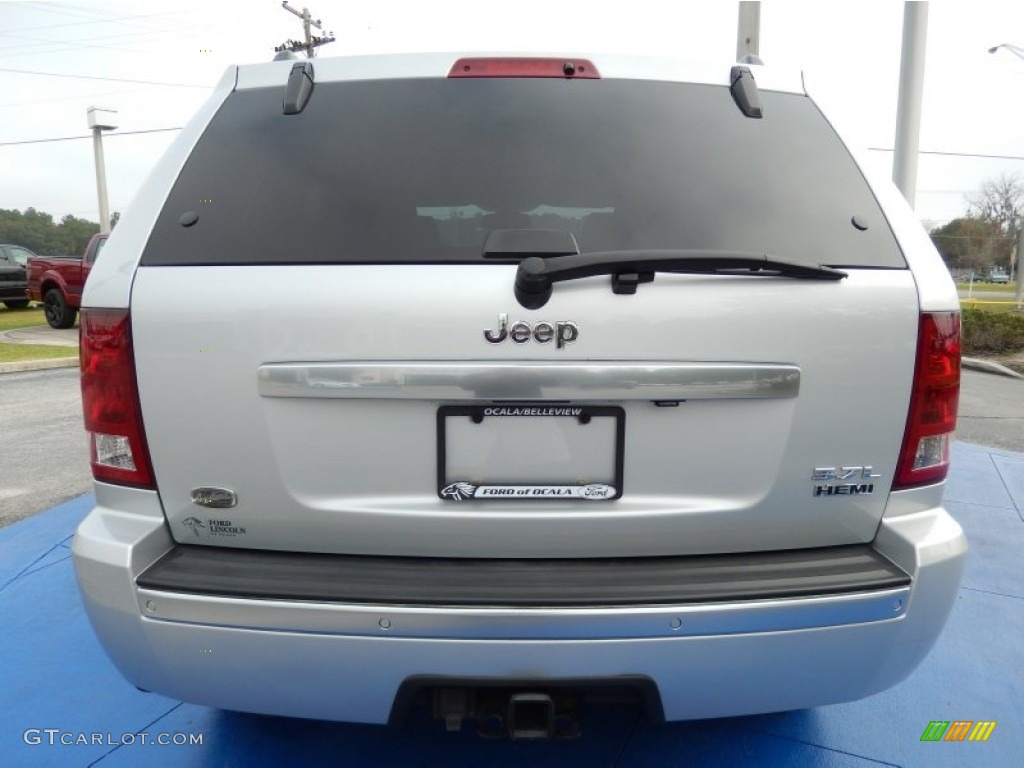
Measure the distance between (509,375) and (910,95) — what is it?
25.6 feet

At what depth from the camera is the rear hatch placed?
1.57 meters

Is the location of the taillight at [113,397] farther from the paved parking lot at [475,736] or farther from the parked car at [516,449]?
the paved parking lot at [475,736]

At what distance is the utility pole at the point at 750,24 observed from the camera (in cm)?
832

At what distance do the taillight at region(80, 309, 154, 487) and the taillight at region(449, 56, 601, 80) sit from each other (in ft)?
3.52

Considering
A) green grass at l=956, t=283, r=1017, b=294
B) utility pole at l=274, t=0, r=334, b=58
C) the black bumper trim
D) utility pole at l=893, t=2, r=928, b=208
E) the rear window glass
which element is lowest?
green grass at l=956, t=283, r=1017, b=294

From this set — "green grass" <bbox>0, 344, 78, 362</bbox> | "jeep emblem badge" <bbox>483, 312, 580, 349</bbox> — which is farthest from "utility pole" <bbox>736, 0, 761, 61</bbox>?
"green grass" <bbox>0, 344, 78, 362</bbox>

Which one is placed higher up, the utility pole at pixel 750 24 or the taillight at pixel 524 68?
the utility pole at pixel 750 24

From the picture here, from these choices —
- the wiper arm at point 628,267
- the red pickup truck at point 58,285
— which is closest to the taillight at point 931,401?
the wiper arm at point 628,267

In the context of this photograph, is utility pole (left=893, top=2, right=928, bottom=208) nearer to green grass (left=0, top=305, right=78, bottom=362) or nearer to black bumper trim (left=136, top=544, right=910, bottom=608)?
black bumper trim (left=136, top=544, right=910, bottom=608)

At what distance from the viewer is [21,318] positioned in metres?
19.0

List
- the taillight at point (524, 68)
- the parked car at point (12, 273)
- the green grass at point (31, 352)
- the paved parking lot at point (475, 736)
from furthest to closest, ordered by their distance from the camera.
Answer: the parked car at point (12, 273) → the green grass at point (31, 352) → the paved parking lot at point (475, 736) → the taillight at point (524, 68)

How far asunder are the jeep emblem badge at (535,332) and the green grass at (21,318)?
61.9ft

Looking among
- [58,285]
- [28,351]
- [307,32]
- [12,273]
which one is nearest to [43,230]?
[307,32]

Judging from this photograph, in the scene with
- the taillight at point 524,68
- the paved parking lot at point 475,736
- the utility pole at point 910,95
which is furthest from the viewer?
the utility pole at point 910,95
